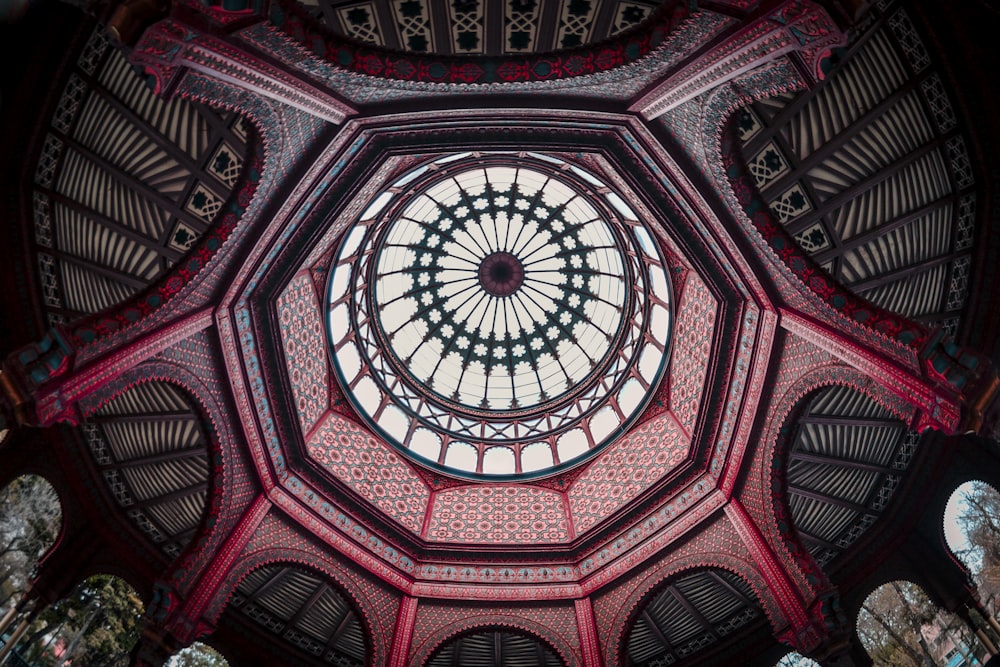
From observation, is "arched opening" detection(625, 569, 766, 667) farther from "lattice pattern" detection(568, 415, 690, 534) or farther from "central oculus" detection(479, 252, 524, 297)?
"central oculus" detection(479, 252, 524, 297)

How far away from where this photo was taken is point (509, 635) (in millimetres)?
15086

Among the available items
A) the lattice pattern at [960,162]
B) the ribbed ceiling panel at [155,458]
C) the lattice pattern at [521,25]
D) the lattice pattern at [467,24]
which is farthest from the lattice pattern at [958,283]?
the ribbed ceiling panel at [155,458]

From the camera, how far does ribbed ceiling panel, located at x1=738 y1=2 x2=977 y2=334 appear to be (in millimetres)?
7883

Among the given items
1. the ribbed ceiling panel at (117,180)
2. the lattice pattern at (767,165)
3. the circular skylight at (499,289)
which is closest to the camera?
the ribbed ceiling panel at (117,180)

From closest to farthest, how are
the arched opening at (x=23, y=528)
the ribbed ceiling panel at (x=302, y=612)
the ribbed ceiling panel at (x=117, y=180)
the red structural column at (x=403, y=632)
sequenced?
the ribbed ceiling panel at (x=117, y=180) < the arched opening at (x=23, y=528) < the red structural column at (x=403, y=632) < the ribbed ceiling panel at (x=302, y=612)

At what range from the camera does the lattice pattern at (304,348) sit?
499 inches

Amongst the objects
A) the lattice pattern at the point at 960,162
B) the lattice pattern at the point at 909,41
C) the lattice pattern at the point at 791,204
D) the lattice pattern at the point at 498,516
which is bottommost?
the lattice pattern at the point at 909,41

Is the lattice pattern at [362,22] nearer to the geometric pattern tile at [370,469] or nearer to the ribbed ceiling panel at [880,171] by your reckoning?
the ribbed ceiling panel at [880,171]

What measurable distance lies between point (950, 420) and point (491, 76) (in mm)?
6329

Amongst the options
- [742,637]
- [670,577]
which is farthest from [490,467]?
[742,637]

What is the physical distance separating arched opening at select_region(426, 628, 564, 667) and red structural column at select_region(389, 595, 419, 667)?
2.37 m

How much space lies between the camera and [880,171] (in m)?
8.89

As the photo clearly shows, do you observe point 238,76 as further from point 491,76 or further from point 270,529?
point 270,529

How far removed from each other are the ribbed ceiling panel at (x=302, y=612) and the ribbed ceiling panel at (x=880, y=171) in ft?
36.8
